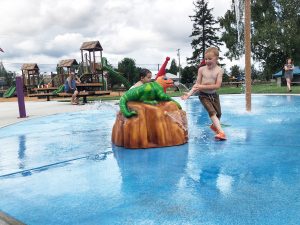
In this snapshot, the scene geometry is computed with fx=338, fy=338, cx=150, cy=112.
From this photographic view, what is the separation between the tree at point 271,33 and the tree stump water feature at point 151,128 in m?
30.5

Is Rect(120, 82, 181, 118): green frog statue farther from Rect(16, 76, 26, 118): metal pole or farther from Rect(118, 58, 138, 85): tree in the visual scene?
Rect(118, 58, 138, 85): tree

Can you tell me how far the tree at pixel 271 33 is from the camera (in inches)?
1288

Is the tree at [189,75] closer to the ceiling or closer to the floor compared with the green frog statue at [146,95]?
closer to the ceiling

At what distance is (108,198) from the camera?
9.16 feet

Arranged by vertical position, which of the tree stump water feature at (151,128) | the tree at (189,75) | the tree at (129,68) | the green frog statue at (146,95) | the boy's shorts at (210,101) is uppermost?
the tree at (129,68)

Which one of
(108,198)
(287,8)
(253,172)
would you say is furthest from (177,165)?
(287,8)

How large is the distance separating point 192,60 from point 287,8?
64.6ft

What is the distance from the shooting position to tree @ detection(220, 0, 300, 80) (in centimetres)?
3272

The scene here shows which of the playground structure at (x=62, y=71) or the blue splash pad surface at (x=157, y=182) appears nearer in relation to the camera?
the blue splash pad surface at (x=157, y=182)

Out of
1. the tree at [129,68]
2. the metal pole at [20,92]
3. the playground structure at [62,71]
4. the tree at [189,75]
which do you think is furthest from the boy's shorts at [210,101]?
the tree at [129,68]

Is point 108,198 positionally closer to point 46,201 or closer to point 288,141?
point 46,201

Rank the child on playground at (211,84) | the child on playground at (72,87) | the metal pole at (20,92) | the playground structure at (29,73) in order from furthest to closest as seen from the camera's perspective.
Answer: the playground structure at (29,73)
the child on playground at (72,87)
the metal pole at (20,92)
the child on playground at (211,84)

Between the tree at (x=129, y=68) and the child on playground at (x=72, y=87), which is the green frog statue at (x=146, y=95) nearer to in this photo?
the child on playground at (x=72, y=87)

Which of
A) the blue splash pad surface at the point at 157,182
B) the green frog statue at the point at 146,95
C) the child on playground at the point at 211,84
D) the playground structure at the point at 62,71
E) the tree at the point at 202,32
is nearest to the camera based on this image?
the blue splash pad surface at the point at 157,182
